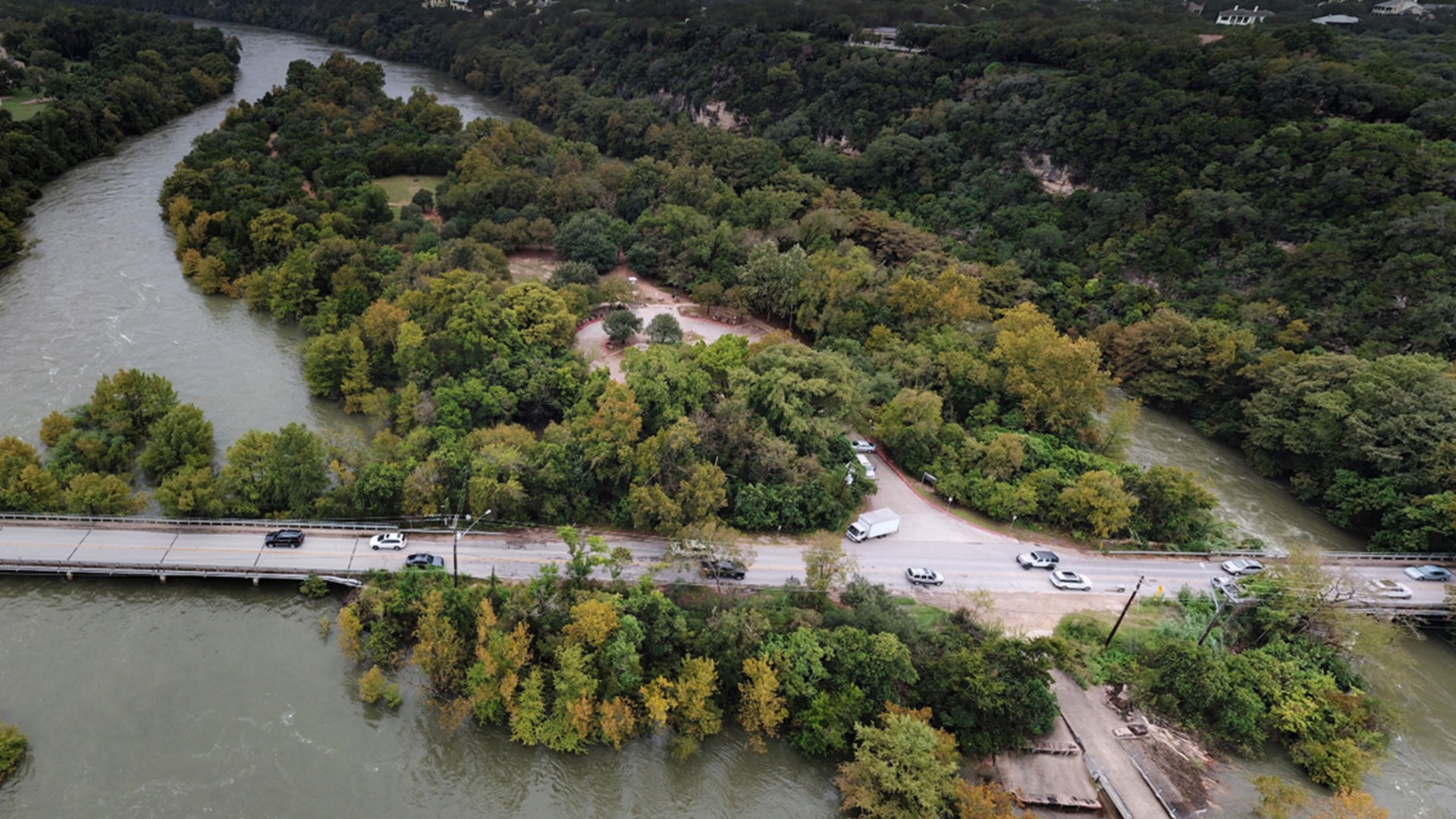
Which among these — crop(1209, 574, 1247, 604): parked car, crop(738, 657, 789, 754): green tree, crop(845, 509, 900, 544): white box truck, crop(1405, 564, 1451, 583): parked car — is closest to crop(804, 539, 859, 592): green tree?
crop(845, 509, 900, 544): white box truck

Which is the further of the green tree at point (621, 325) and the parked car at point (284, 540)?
the green tree at point (621, 325)

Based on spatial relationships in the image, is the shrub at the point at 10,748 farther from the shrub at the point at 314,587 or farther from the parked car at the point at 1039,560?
the parked car at the point at 1039,560

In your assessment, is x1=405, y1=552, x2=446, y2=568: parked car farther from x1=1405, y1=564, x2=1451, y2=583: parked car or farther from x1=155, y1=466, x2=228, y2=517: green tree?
x1=1405, y1=564, x2=1451, y2=583: parked car

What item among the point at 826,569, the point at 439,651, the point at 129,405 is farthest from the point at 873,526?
the point at 129,405

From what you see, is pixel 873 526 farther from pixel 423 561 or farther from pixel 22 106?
pixel 22 106

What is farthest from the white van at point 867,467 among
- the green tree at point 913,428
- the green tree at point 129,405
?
the green tree at point 129,405

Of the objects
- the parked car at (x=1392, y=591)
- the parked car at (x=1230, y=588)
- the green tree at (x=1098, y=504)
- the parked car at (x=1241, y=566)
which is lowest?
the parked car at (x=1230, y=588)
